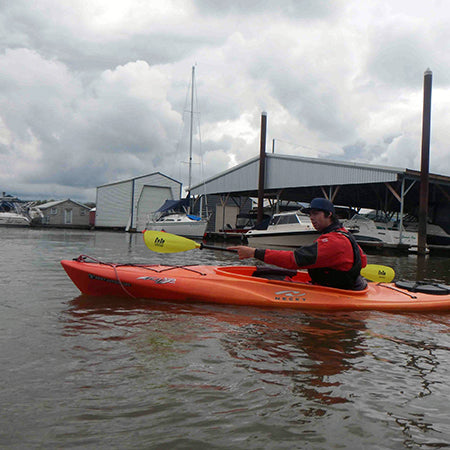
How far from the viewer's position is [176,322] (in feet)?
14.3

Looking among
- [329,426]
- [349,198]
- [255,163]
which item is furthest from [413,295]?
[349,198]

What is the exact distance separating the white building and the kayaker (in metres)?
32.0

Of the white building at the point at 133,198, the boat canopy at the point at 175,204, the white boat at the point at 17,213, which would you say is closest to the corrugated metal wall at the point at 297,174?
the boat canopy at the point at 175,204

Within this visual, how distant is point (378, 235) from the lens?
18297 millimetres

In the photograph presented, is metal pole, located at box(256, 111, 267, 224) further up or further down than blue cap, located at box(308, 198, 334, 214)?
further up

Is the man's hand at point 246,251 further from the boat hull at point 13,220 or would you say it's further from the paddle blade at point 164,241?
the boat hull at point 13,220

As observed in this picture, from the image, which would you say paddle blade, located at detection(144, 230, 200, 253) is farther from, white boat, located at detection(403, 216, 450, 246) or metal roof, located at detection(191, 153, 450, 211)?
white boat, located at detection(403, 216, 450, 246)

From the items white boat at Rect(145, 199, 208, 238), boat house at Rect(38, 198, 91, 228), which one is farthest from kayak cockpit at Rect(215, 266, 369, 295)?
boat house at Rect(38, 198, 91, 228)

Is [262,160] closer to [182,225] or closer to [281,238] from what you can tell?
[281,238]

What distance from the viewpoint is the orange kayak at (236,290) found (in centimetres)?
516

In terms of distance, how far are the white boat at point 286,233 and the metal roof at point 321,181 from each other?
6.76 ft

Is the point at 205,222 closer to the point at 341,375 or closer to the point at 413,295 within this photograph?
the point at 413,295

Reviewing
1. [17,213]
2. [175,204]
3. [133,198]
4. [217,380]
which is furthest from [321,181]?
[17,213]

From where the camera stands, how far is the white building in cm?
3650
